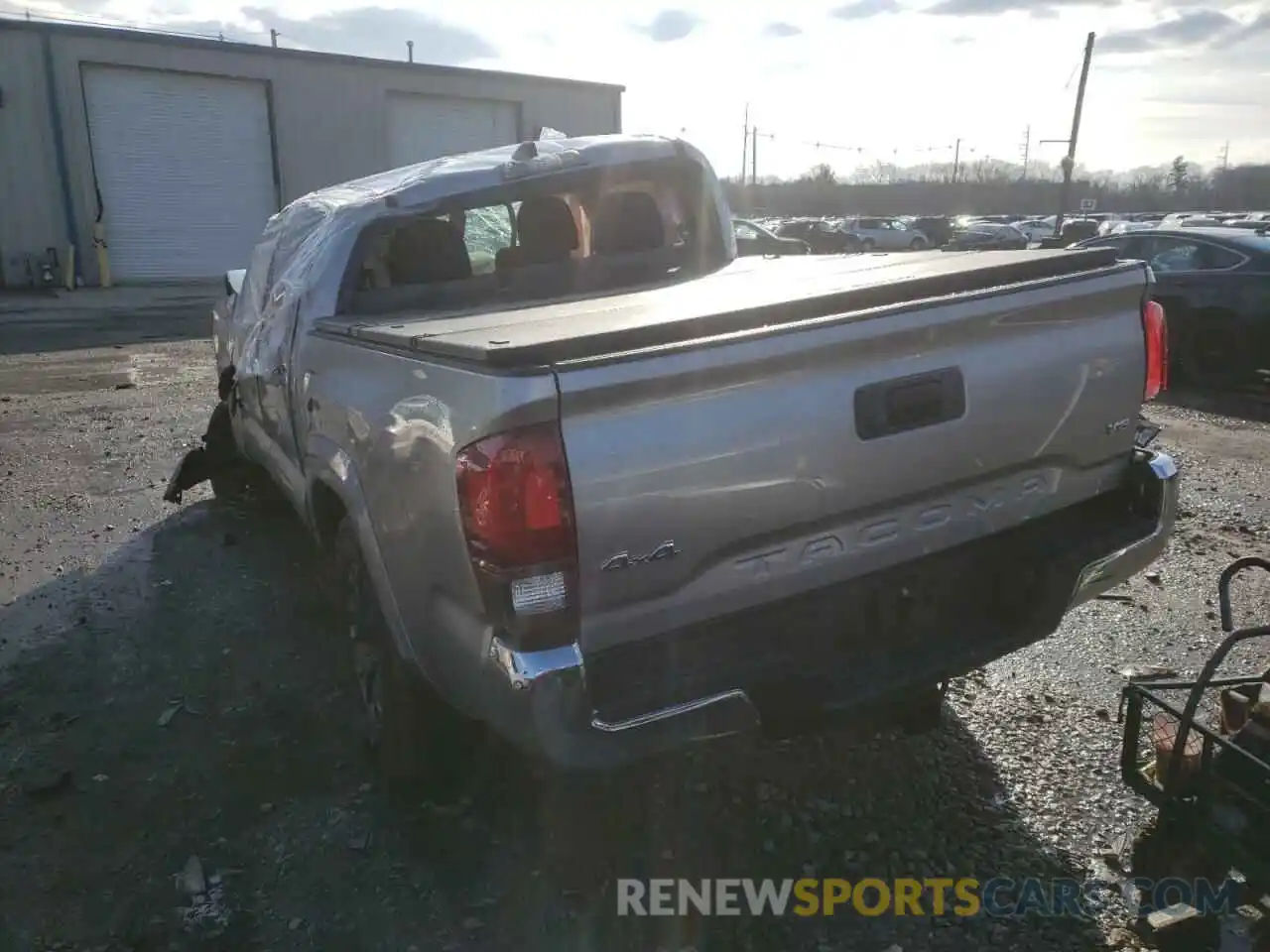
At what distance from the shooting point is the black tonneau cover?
2189mm

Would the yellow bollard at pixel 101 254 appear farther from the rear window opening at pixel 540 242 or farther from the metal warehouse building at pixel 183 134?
the rear window opening at pixel 540 242

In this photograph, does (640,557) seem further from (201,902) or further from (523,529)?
(201,902)

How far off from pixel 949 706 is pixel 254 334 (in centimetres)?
356

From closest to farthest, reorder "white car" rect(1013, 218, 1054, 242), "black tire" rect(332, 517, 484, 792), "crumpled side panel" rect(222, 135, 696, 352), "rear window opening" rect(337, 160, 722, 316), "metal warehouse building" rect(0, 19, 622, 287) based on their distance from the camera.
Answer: "black tire" rect(332, 517, 484, 792) < "crumpled side panel" rect(222, 135, 696, 352) < "rear window opening" rect(337, 160, 722, 316) < "metal warehouse building" rect(0, 19, 622, 287) < "white car" rect(1013, 218, 1054, 242)

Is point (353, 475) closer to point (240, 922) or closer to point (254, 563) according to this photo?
point (240, 922)

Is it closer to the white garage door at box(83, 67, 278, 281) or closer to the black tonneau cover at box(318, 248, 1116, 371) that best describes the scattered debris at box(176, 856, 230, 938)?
the black tonneau cover at box(318, 248, 1116, 371)

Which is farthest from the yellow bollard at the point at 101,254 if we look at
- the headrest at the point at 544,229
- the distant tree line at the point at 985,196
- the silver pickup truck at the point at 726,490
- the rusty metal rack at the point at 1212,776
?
the distant tree line at the point at 985,196

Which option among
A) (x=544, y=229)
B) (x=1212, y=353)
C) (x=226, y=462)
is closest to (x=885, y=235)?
(x=1212, y=353)

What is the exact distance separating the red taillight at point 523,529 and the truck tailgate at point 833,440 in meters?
0.04

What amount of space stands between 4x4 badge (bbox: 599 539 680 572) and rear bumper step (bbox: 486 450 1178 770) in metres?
0.21

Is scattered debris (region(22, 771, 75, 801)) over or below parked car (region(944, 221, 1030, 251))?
below

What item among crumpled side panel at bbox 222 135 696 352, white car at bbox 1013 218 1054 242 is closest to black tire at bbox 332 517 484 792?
crumpled side panel at bbox 222 135 696 352

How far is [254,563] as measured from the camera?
530 cm

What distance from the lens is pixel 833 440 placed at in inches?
94.3
